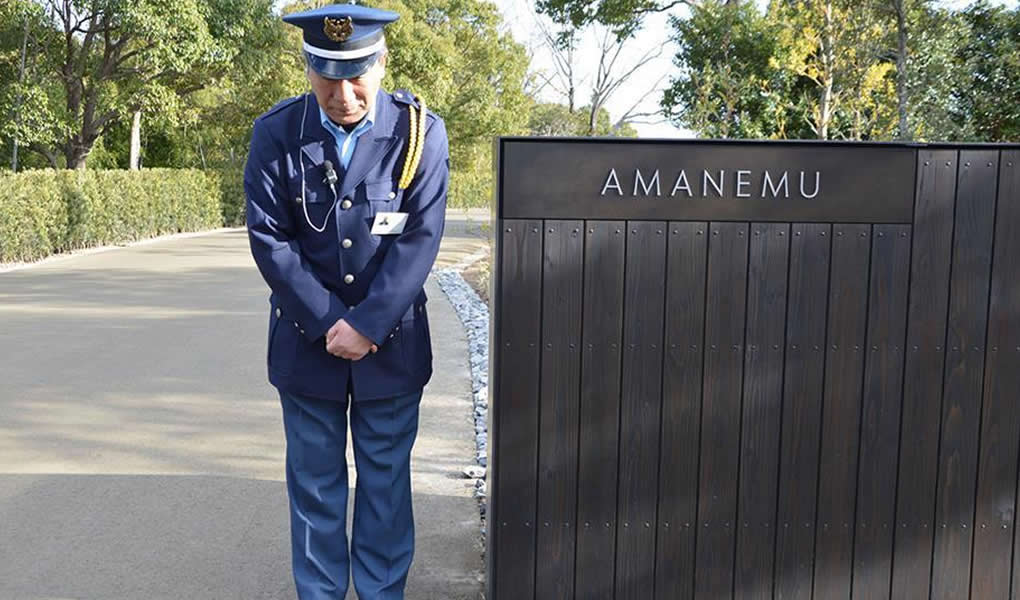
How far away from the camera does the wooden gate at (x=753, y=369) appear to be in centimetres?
302

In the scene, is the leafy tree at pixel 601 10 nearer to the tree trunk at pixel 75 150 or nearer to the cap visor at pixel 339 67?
the tree trunk at pixel 75 150

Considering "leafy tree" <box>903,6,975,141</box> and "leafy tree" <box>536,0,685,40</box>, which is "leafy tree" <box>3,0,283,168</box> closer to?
"leafy tree" <box>536,0,685,40</box>

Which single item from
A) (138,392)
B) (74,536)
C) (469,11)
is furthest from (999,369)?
(469,11)

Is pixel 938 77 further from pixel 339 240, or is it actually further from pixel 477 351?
pixel 339 240

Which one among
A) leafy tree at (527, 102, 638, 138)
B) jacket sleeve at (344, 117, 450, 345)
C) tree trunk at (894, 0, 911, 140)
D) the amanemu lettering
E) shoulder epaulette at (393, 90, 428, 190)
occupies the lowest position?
jacket sleeve at (344, 117, 450, 345)

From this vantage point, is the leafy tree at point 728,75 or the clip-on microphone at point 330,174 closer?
the clip-on microphone at point 330,174

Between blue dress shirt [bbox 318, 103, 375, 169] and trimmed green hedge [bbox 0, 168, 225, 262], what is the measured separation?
12.2 m

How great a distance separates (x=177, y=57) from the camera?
718 inches

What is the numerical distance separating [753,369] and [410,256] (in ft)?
3.33

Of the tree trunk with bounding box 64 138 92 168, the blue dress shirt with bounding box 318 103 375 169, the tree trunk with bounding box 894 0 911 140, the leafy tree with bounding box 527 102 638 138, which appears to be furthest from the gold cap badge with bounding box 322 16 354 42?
the leafy tree with bounding box 527 102 638 138

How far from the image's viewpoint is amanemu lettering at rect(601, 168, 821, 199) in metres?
3.00

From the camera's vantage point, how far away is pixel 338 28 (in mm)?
2963

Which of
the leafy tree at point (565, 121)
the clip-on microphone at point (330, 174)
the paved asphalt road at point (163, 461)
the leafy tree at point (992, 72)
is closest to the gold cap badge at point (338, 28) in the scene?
the clip-on microphone at point (330, 174)

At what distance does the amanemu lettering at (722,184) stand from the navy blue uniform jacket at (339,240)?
57 cm
